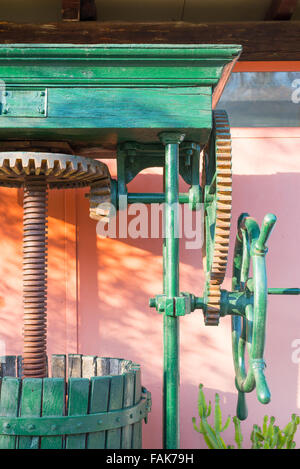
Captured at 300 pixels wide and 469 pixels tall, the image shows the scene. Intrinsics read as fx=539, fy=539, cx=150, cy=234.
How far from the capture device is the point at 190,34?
313 centimetres

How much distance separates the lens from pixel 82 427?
1.91m

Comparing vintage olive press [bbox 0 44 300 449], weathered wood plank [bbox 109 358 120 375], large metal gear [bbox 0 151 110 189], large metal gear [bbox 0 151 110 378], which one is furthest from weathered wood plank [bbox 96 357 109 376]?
large metal gear [bbox 0 151 110 189]

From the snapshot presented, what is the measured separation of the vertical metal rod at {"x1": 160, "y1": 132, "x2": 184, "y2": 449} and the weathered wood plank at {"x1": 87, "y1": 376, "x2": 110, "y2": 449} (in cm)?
30

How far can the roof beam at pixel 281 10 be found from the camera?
9.87ft

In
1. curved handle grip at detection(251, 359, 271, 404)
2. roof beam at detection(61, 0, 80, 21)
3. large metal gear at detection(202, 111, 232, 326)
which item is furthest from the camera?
roof beam at detection(61, 0, 80, 21)

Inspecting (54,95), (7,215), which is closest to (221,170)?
(54,95)

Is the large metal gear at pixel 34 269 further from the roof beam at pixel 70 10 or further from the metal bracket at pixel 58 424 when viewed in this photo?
the roof beam at pixel 70 10

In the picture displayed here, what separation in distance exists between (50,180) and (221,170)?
0.84 meters

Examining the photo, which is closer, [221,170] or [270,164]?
[221,170]

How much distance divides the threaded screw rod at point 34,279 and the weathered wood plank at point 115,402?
1.65ft

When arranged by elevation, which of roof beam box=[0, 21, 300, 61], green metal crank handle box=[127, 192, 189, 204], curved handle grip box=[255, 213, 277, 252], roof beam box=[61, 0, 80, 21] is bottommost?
curved handle grip box=[255, 213, 277, 252]

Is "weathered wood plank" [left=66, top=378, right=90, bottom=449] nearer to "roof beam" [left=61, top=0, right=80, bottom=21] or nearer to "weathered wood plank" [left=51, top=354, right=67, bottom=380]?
"weathered wood plank" [left=51, top=354, right=67, bottom=380]

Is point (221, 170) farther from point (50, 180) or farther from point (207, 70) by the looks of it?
point (50, 180)

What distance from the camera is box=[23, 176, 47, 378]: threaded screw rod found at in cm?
235
